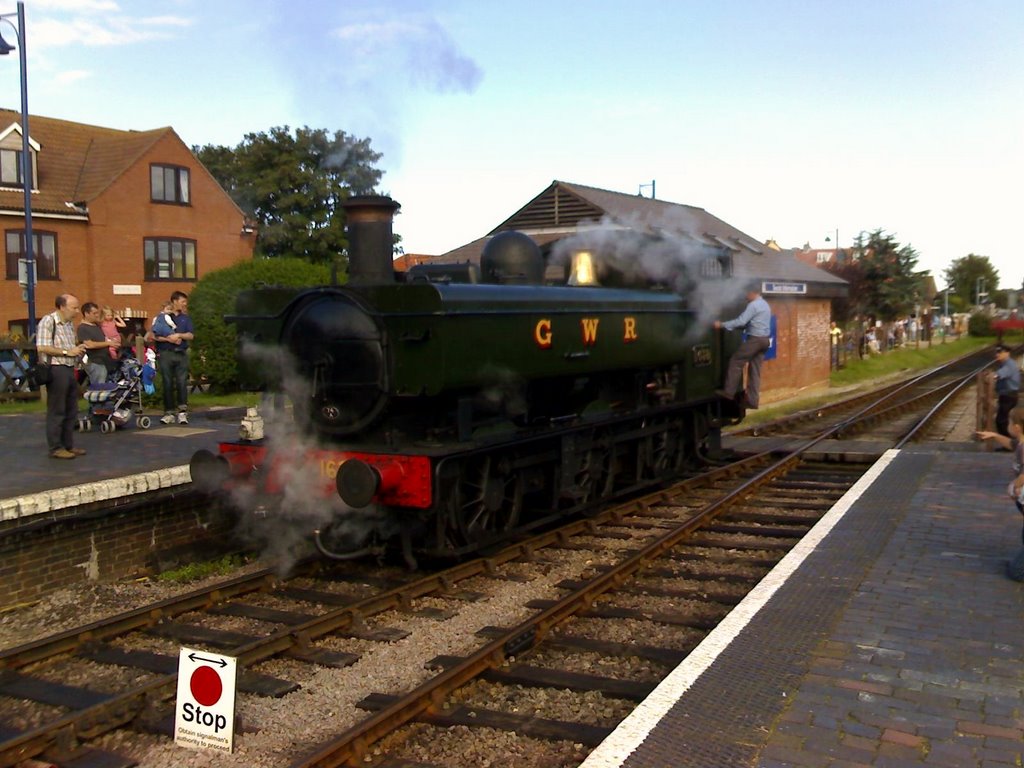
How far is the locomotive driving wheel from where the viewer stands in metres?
6.88

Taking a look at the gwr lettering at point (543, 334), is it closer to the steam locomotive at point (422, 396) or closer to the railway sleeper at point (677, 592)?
the steam locomotive at point (422, 396)

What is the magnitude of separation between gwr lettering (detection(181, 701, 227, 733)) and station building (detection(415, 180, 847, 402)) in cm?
1427

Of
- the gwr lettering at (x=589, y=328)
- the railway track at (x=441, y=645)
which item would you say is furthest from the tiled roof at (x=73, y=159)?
the railway track at (x=441, y=645)

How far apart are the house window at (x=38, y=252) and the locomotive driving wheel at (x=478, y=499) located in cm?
2320

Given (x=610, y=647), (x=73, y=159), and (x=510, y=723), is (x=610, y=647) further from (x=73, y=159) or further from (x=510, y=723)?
(x=73, y=159)

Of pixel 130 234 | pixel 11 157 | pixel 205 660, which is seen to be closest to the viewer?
pixel 205 660

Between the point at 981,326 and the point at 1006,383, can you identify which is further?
the point at 981,326

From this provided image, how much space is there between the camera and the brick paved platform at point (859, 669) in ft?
→ 12.1

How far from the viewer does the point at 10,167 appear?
26969 mm

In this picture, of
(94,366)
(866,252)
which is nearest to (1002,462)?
(94,366)

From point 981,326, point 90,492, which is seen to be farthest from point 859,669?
point 981,326

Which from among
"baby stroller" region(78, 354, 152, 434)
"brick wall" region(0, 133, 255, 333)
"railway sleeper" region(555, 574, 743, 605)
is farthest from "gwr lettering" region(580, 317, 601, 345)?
"brick wall" region(0, 133, 255, 333)

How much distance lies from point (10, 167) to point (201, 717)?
1085 inches

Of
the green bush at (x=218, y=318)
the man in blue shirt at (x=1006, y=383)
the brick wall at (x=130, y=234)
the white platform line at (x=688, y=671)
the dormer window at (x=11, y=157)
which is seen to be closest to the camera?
the white platform line at (x=688, y=671)
